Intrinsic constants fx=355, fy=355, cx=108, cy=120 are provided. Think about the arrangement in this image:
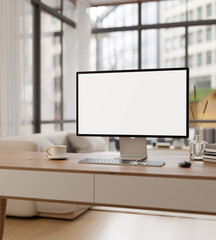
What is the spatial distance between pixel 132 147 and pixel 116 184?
1.39 feet

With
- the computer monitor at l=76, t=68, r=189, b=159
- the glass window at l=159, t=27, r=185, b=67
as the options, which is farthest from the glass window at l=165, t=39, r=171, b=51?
the computer monitor at l=76, t=68, r=189, b=159

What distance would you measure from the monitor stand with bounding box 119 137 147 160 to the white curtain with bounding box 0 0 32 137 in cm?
219

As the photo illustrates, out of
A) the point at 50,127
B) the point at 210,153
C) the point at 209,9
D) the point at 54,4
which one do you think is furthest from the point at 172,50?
the point at 210,153

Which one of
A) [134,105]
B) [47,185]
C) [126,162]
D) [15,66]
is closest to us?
[47,185]

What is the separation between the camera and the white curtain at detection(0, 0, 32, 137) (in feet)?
12.5

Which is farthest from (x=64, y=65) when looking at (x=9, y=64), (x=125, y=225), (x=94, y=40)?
(x=125, y=225)

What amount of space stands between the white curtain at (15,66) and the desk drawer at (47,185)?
2178 mm

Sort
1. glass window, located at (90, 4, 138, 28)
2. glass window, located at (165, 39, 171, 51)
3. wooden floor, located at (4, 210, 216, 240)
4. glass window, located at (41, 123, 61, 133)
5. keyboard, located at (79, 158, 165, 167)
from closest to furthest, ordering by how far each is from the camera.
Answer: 1. keyboard, located at (79, 158, 165, 167)
2. wooden floor, located at (4, 210, 216, 240)
3. glass window, located at (41, 123, 61, 133)
4. glass window, located at (165, 39, 171, 51)
5. glass window, located at (90, 4, 138, 28)

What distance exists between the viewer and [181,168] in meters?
1.62

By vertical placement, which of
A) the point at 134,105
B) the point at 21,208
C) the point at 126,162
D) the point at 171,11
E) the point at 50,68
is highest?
the point at 171,11

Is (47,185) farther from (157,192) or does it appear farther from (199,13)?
(199,13)

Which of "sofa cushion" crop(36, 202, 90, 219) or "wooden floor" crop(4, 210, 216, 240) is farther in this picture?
"sofa cushion" crop(36, 202, 90, 219)

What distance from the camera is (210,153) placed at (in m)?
1.80

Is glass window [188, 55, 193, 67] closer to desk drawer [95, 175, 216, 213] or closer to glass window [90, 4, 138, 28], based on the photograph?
glass window [90, 4, 138, 28]
